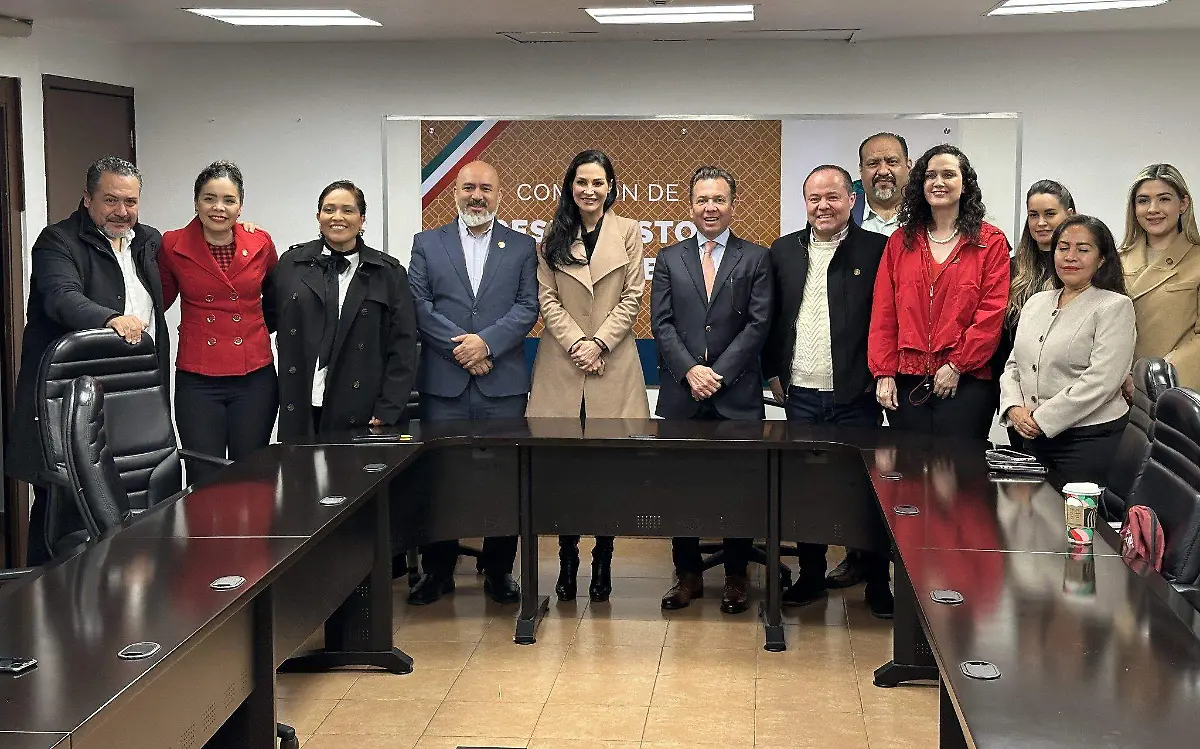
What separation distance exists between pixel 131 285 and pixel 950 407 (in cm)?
313

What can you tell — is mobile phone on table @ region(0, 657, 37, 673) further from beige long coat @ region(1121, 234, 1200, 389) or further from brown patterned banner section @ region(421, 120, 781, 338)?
brown patterned banner section @ region(421, 120, 781, 338)

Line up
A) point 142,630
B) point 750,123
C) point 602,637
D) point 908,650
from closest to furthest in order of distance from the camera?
point 142,630 → point 908,650 → point 602,637 → point 750,123

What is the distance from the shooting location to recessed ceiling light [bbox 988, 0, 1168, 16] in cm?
577

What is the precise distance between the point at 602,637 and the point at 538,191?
9.93 ft

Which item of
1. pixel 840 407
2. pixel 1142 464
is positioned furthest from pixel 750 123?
pixel 1142 464

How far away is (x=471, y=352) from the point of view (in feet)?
16.7

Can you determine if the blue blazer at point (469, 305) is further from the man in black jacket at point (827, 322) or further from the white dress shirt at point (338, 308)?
the man in black jacket at point (827, 322)

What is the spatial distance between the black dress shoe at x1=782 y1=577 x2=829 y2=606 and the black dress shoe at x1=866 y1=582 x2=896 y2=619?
24cm

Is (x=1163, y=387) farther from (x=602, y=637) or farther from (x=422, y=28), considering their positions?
(x=422, y=28)

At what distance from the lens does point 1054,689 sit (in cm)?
213

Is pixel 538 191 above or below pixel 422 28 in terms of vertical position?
below

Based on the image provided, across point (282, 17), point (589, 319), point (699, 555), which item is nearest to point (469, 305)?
point (589, 319)

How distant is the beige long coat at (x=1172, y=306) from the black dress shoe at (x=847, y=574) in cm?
142

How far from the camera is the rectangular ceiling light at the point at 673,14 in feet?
19.1
